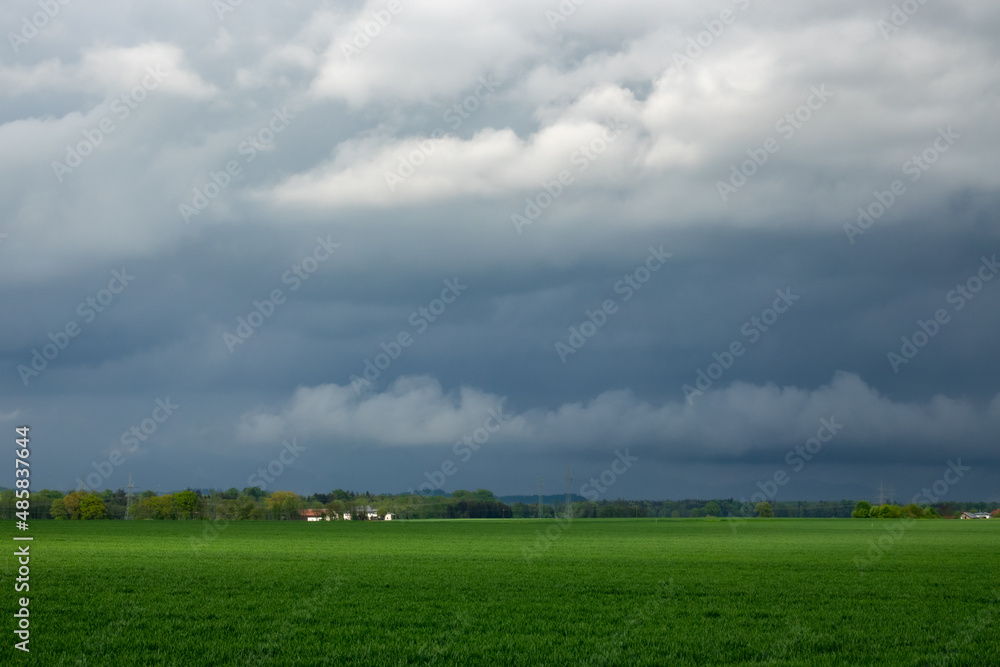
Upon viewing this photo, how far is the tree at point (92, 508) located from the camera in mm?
176625

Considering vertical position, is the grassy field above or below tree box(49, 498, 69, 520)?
above

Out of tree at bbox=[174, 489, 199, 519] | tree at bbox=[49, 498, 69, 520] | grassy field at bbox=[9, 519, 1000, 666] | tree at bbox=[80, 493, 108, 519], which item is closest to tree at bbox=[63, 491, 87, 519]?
tree at bbox=[49, 498, 69, 520]

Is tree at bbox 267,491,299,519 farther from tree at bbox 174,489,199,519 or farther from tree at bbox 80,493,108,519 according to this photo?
tree at bbox 80,493,108,519

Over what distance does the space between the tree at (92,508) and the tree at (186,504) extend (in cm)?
1526

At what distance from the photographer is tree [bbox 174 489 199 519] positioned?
18475cm

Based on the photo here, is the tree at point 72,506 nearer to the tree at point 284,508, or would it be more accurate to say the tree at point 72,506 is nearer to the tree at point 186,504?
the tree at point 186,504

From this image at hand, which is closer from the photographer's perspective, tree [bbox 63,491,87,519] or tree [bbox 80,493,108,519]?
tree [bbox 80,493,108,519]

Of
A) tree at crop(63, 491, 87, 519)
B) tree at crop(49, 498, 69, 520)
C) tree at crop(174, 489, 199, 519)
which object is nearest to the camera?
tree at crop(49, 498, 69, 520)

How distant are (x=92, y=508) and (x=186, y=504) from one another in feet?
64.6

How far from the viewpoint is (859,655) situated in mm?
16688

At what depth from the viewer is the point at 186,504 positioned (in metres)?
188

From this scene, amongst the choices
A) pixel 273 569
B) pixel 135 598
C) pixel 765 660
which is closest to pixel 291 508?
pixel 273 569

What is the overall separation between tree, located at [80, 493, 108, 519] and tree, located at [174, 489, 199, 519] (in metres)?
15.3

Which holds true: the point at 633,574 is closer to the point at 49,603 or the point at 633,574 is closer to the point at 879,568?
the point at 879,568
